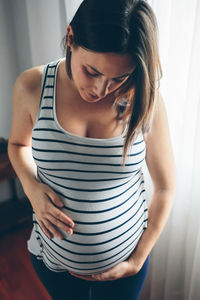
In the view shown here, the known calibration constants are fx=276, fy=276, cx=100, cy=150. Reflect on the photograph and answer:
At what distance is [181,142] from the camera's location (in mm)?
973

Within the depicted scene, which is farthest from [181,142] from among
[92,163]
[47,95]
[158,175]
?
[47,95]

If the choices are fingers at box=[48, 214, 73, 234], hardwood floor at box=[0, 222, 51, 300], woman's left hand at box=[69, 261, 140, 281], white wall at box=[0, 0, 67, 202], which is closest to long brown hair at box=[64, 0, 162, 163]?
fingers at box=[48, 214, 73, 234]

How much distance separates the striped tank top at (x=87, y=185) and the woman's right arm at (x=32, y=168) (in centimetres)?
2

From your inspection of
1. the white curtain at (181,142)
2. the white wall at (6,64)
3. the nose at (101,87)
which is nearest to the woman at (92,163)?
the nose at (101,87)

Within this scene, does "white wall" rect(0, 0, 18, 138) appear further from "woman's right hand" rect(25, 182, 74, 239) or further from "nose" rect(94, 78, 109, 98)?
"nose" rect(94, 78, 109, 98)

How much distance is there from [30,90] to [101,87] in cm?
22

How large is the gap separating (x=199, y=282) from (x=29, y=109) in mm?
961

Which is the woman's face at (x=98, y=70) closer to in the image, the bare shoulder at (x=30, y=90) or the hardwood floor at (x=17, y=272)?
the bare shoulder at (x=30, y=90)

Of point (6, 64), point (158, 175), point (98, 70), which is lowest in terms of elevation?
point (158, 175)

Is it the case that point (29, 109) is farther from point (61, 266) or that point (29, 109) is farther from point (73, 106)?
point (61, 266)

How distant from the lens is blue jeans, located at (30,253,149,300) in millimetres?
861

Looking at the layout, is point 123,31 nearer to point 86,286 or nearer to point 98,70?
point 98,70

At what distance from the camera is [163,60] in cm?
92

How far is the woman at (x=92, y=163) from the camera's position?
2.25 feet
